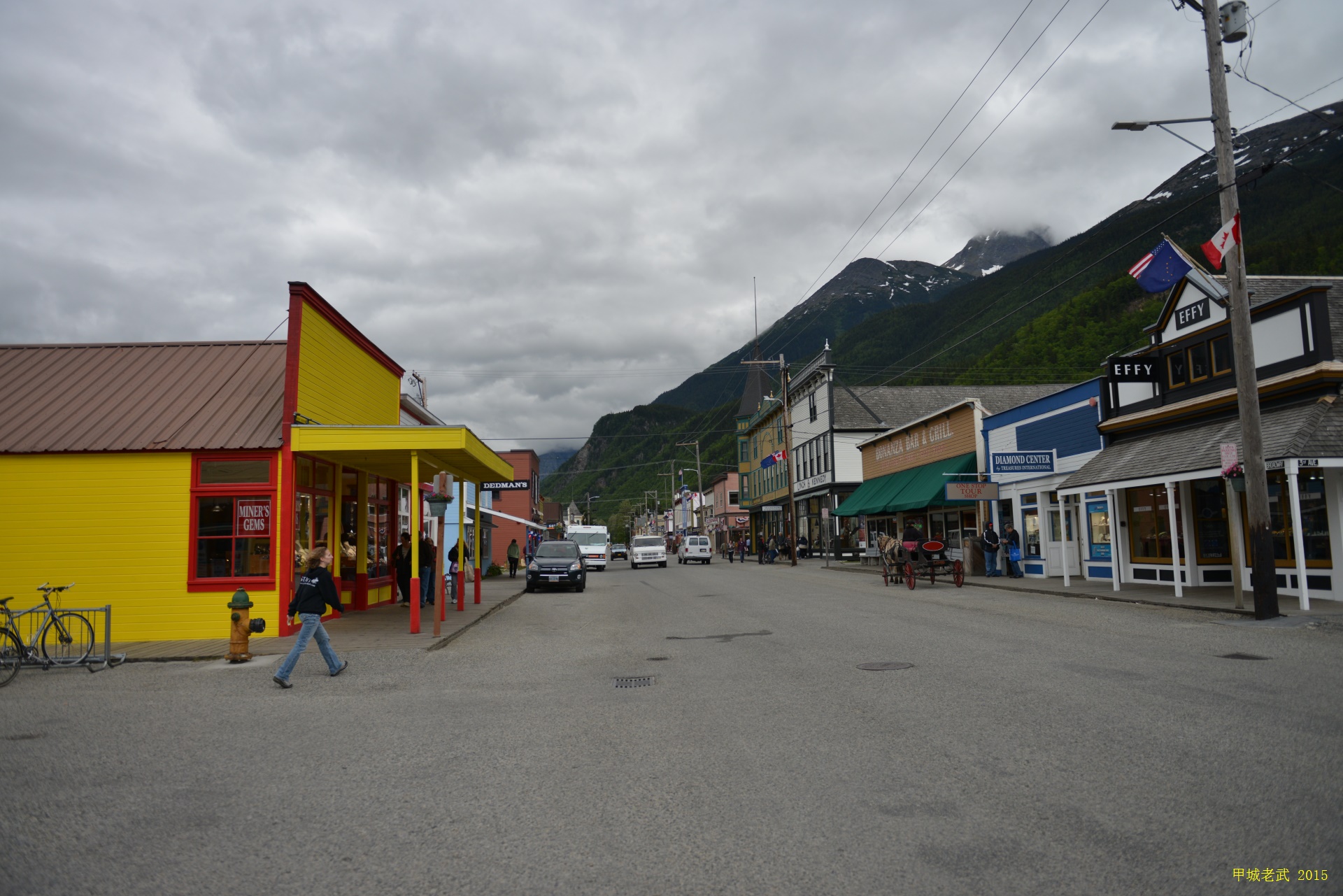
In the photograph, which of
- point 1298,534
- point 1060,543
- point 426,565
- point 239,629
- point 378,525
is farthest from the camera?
point 1060,543

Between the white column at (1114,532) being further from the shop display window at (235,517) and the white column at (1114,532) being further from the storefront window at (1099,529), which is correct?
the shop display window at (235,517)

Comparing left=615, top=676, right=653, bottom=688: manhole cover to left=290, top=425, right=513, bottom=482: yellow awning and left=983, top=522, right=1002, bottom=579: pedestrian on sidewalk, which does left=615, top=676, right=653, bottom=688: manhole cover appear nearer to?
left=290, top=425, right=513, bottom=482: yellow awning

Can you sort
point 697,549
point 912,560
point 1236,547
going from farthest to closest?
1. point 697,549
2. point 912,560
3. point 1236,547

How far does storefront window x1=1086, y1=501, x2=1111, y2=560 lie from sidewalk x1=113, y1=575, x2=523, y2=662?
16284 mm

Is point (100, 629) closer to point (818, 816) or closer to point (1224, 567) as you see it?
point (818, 816)

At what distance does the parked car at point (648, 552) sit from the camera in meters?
47.9

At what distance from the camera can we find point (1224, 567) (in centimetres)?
2069

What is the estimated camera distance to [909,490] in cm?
3625

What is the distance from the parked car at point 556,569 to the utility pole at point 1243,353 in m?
19.0

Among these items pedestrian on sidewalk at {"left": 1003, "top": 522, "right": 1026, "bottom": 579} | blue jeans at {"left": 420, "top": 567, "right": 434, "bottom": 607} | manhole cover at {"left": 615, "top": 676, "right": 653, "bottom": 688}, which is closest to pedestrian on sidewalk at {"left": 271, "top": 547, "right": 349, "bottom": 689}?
manhole cover at {"left": 615, "top": 676, "right": 653, "bottom": 688}

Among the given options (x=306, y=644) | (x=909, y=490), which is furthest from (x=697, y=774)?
(x=909, y=490)

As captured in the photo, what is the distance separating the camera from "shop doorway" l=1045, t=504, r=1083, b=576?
26328 mm

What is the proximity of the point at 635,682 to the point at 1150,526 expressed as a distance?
58.0 ft

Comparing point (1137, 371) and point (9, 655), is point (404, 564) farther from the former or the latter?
point (1137, 371)
